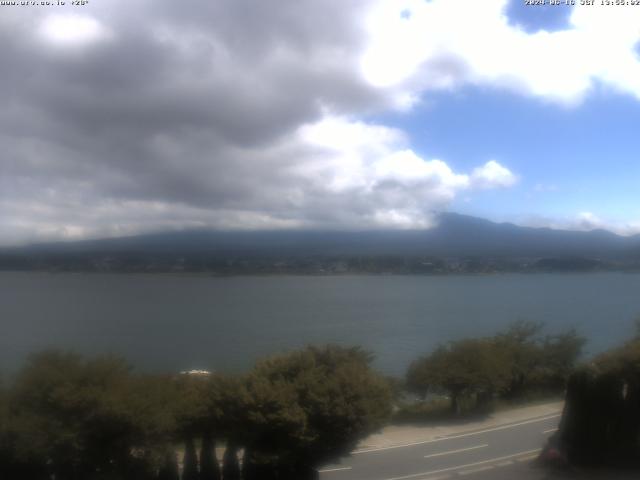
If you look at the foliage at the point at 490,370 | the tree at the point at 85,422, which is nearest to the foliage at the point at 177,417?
the tree at the point at 85,422

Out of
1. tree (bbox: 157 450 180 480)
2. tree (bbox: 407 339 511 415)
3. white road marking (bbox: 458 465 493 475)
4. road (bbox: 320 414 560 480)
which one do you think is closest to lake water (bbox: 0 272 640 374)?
tree (bbox: 407 339 511 415)

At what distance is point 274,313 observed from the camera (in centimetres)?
4491

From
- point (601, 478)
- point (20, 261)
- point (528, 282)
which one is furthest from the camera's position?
point (528, 282)

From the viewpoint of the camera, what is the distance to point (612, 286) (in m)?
59.0

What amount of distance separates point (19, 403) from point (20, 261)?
27909 millimetres

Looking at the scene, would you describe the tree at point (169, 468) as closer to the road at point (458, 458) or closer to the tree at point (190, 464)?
the tree at point (190, 464)

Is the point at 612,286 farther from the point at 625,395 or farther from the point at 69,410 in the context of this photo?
the point at 69,410

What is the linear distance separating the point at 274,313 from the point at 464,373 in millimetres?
28315

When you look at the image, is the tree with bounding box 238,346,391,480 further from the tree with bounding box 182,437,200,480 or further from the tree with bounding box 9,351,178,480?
the tree with bounding box 9,351,178,480

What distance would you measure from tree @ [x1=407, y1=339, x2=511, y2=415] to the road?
11.8 feet

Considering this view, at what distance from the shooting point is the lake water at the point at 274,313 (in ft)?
93.0

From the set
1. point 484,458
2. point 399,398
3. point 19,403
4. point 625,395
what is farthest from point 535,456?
point 19,403

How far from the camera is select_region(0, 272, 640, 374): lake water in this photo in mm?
28359

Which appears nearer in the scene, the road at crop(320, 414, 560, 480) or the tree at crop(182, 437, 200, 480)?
the tree at crop(182, 437, 200, 480)
